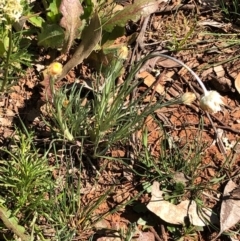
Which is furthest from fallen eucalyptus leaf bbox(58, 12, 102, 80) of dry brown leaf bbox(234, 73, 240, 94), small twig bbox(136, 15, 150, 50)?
dry brown leaf bbox(234, 73, 240, 94)

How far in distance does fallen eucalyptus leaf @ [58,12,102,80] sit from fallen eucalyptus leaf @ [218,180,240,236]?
748 mm

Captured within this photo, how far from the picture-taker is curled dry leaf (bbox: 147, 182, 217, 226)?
2.04 meters

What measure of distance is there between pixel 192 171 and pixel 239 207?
0.22 metres

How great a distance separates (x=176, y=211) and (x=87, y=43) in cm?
74

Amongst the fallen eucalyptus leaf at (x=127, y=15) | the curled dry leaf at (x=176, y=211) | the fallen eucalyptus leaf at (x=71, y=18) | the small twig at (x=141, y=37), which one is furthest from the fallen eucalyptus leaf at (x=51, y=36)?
the curled dry leaf at (x=176, y=211)

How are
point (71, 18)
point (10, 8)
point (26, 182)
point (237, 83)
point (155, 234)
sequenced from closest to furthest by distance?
point (10, 8), point (26, 182), point (155, 234), point (71, 18), point (237, 83)

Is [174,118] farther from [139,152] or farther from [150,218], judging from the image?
[150,218]

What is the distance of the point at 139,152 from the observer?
7.06ft

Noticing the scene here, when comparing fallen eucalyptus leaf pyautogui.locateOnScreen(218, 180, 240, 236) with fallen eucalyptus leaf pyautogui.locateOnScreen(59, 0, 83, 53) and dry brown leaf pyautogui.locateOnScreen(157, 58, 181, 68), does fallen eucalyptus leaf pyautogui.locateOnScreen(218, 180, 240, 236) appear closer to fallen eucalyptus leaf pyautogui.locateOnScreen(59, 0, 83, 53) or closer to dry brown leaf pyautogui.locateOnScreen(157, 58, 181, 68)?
dry brown leaf pyautogui.locateOnScreen(157, 58, 181, 68)

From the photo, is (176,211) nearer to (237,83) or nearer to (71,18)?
(237,83)

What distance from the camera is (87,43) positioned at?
2.20 metres

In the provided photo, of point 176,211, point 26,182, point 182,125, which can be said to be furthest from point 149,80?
point 26,182

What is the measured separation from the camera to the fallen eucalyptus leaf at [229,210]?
2012 millimetres

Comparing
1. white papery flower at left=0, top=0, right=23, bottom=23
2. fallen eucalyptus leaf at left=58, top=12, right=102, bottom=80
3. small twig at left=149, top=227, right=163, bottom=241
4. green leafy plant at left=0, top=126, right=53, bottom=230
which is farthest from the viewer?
fallen eucalyptus leaf at left=58, top=12, right=102, bottom=80
